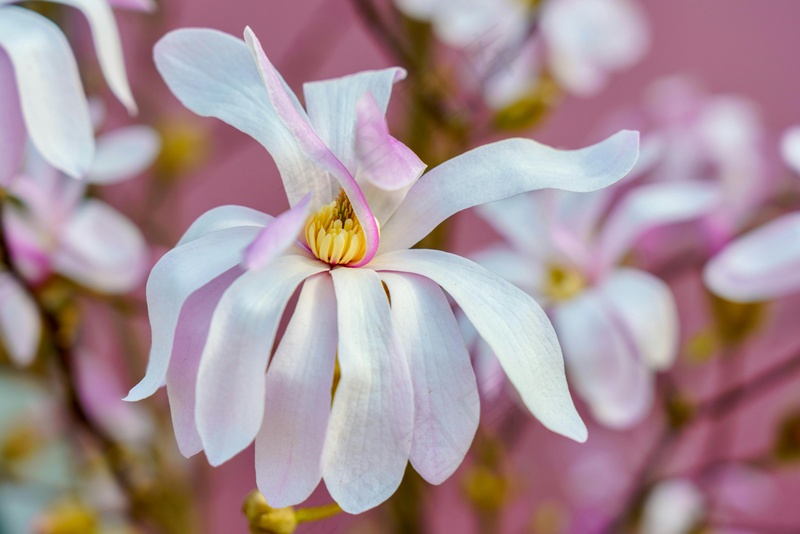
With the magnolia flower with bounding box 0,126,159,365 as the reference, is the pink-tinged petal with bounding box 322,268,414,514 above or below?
above

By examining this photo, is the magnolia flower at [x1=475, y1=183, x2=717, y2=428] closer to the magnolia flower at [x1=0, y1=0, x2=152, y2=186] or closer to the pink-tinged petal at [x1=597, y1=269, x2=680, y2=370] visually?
the pink-tinged petal at [x1=597, y1=269, x2=680, y2=370]

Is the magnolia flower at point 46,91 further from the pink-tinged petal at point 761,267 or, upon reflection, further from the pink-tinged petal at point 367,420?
the pink-tinged petal at point 761,267

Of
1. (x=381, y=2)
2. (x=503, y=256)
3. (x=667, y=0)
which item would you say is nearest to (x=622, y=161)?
(x=503, y=256)

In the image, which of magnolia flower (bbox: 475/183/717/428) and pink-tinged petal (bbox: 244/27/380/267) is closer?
pink-tinged petal (bbox: 244/27/380/267)

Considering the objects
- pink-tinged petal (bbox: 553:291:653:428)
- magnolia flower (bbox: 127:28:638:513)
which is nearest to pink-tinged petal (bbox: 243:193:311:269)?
magnolia flower (bbox: 127:28:638:513)

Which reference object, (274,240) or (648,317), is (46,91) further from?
(648,317)

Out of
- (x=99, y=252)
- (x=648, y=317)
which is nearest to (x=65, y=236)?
(x=99, y=252)
